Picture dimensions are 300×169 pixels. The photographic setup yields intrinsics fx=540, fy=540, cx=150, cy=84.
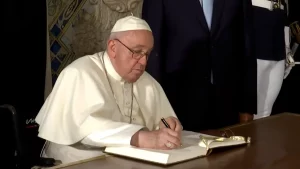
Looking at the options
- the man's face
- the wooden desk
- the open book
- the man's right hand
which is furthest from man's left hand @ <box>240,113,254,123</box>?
the man's right hand

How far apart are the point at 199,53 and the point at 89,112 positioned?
1051 mm

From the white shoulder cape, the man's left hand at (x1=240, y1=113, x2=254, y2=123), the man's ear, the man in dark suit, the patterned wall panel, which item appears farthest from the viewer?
the patterned wall panel

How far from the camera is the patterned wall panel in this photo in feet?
11.0

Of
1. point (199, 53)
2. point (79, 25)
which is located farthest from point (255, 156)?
point (79, 25)

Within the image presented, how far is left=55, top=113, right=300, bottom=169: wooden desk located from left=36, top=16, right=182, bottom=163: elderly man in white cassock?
12cm

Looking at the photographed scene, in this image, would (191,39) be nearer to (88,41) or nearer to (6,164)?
(88,41)

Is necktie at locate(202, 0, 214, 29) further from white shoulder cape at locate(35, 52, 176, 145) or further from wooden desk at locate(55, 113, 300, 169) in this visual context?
white shoulder cape at locate(35, 52, 176, 145)

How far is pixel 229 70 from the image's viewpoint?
3010mm

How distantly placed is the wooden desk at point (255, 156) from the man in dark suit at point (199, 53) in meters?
0.60

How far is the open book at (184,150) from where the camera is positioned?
69.4 inches

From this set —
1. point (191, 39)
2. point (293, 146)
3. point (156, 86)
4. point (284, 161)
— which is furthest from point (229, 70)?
point (284, 161)

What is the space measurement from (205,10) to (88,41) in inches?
35.8

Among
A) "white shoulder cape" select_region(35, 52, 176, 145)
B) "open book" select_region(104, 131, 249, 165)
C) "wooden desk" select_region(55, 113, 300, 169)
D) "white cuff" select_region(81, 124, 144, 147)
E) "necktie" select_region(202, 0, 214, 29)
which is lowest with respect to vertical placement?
"wooden desk" select_region(55, 113, 300, 169)

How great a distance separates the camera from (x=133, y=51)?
6.77 feet
